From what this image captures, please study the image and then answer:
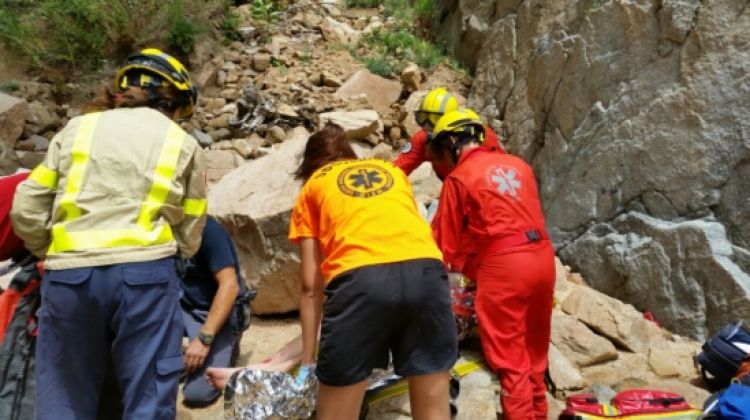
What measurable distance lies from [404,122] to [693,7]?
327 centimetres

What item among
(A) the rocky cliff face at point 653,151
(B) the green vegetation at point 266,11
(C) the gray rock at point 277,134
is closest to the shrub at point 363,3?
(B) the green vegetation at point 266,11

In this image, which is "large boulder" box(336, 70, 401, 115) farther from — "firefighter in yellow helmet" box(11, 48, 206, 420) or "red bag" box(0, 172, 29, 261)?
"firefighter in yellow helmet" box(11, 48, 206, 420)

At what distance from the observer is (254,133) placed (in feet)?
21.6

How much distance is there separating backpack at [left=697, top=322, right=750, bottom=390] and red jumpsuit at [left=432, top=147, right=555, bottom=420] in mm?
921

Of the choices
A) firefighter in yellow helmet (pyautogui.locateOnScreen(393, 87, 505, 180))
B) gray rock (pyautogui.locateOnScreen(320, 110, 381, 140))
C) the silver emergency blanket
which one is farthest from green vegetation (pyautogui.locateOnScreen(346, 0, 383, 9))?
the silver emergency blanket

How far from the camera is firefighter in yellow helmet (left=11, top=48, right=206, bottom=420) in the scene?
1959 millimetres

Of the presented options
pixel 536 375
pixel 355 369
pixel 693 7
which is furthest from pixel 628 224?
pixel 355 369

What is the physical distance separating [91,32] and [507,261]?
6.91 metres

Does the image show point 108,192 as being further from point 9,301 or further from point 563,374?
point 563,374

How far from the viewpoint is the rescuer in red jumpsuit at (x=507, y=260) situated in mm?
2795

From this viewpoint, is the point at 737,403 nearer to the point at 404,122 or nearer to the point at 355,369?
the point at 355,369

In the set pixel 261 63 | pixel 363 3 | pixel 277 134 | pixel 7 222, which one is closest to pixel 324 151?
pixel 7 222

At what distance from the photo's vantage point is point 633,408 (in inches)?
111

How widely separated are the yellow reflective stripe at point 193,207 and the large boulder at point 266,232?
1400 mm
